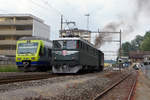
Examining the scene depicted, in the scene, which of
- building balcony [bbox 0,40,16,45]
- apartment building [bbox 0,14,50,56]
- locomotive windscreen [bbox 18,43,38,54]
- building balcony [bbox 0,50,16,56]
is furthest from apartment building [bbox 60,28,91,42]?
building balcony [bbox 0,40,16,45]

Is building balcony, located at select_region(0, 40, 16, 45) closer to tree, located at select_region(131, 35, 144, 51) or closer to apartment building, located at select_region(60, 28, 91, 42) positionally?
apartment building, located at select_region(60, 28, 91, 42)

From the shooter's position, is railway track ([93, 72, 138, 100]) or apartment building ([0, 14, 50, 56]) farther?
apartment building ([0, 14, 50, 56])

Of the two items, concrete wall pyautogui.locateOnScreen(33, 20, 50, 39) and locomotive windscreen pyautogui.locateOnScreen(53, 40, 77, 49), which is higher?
concrete wall pyautogui.locateOnScreen(33, 20, 50, 39)

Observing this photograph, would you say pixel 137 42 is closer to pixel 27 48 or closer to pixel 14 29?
pixel 14 29

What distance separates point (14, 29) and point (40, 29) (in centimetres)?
685

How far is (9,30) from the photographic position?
62.5m

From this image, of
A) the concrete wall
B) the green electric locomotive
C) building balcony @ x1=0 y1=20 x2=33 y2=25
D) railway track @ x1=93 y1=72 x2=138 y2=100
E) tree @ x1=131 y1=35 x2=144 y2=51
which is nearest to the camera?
railway track @ x1=93 y1=72 x2=138 y2=100

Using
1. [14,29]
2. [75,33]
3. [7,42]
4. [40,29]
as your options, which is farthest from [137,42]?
[75,33]

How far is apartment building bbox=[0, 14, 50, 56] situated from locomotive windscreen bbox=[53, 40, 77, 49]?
3850cm

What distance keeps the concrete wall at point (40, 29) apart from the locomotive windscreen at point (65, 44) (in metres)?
38.8

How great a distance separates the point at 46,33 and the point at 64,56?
158 ft

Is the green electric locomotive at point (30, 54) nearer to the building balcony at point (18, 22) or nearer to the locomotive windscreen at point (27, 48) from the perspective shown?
the locomotive windscreen at point (27, 48)

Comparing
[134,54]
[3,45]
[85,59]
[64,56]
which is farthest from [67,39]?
[134,54]

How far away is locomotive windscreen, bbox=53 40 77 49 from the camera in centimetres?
2139
